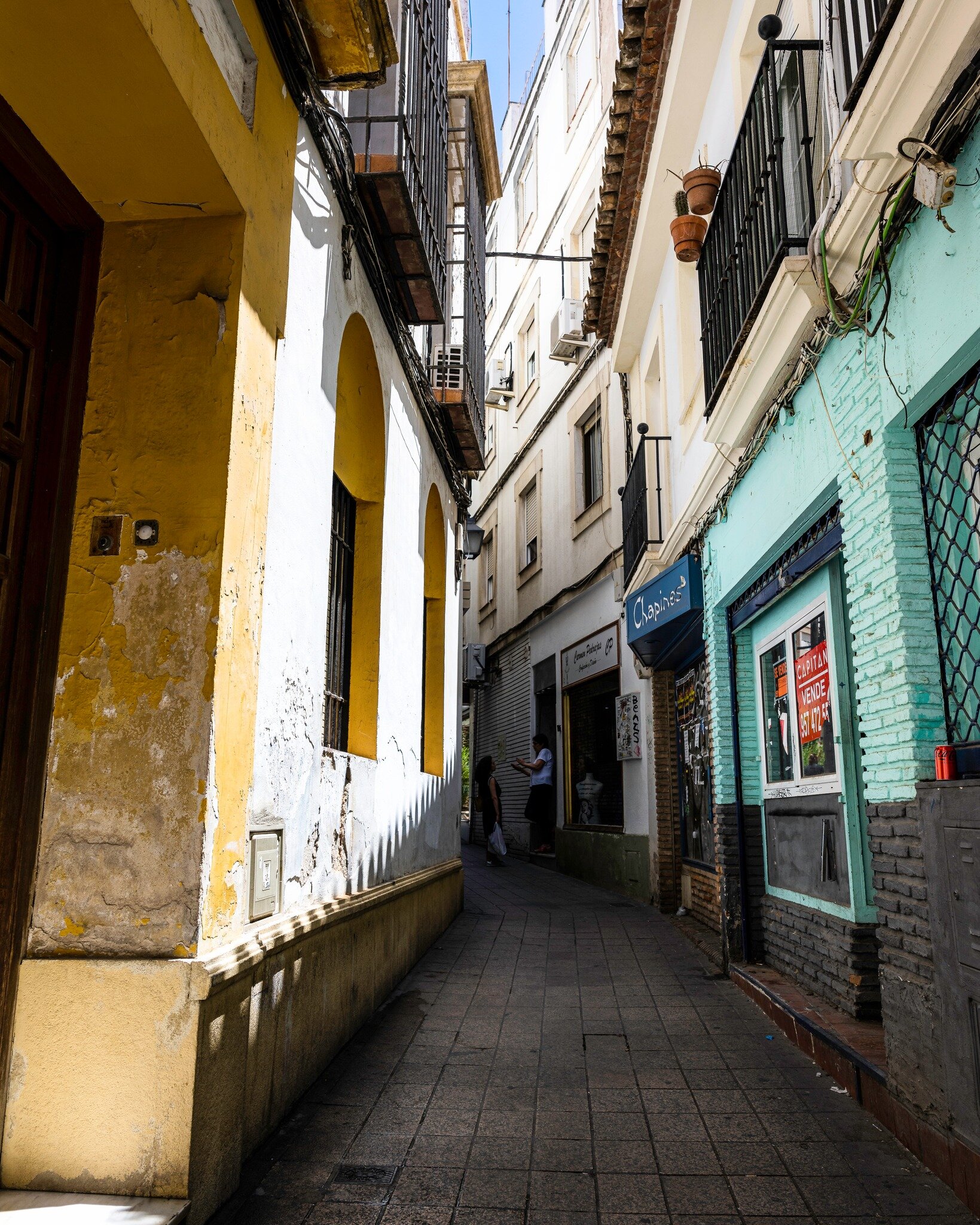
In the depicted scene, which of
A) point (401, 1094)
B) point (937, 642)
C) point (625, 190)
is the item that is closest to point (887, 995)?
point (937, 642)

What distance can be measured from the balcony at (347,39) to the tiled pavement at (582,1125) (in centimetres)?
438

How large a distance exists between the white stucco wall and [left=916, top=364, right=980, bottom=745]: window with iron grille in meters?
2.52

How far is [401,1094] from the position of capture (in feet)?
13.1

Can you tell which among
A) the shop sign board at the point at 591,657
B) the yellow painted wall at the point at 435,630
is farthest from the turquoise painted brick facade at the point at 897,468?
the shop sign board at the point at 591,657

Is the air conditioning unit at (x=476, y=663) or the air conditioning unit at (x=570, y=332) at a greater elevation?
the air conditioning unit at (x=570, y=332)

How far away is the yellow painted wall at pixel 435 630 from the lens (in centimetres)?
894

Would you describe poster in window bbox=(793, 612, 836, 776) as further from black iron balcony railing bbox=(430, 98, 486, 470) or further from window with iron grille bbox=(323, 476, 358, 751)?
black iron balcony railing bbox=(430, 98, 486, 470)

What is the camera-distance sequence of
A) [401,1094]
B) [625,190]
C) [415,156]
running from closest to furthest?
[401,1094]
[415,156]
[625,190]

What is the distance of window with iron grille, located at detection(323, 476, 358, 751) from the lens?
564cm

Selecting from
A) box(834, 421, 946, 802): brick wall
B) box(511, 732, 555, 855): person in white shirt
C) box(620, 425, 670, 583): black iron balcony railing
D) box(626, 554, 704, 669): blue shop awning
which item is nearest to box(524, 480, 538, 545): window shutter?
box(511, 732, 555, 855): person in white shirt

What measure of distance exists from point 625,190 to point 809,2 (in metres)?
4.40

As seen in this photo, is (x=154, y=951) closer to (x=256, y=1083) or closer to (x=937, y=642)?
(x=256, y=1083)

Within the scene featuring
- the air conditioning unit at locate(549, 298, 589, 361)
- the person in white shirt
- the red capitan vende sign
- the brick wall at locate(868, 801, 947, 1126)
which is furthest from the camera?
the person in white shirt

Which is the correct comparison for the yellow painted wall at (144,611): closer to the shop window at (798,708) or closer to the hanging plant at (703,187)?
the shop window at (798,708)
